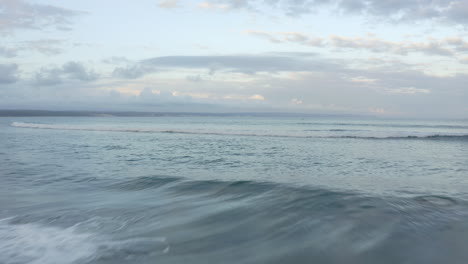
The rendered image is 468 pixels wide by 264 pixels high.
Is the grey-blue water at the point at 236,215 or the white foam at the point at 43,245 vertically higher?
the grey-blue water at the point at 236,215

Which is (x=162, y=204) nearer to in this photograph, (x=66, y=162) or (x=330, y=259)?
(x=330, y=259)

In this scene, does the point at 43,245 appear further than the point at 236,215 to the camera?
No

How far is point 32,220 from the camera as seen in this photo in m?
6.55

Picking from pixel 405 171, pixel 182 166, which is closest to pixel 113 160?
pixel 182 166

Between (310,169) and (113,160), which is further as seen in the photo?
(113,160)

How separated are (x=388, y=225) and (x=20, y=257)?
607cm

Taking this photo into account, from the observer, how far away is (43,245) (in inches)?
213

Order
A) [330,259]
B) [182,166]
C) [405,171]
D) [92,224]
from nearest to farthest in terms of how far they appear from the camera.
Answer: [330,259], [92,224], [405,171], [182,166]

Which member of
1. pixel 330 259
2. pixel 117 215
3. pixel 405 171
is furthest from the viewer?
pixel 405 171

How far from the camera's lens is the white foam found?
4988 mm

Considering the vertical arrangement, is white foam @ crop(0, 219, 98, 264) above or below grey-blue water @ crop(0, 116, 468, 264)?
below

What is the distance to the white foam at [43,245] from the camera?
16.4 ft

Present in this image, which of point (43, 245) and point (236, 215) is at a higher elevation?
point (236, 215)

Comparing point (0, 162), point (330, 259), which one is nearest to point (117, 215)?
point (330, 259)
